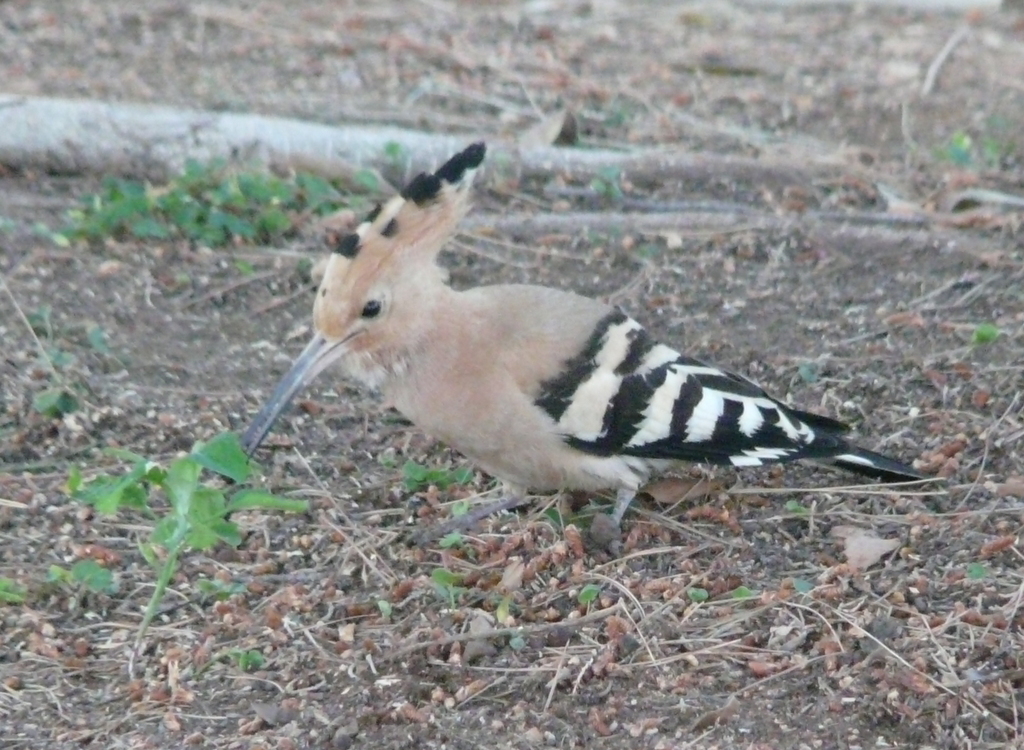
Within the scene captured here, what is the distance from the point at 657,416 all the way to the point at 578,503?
33cm

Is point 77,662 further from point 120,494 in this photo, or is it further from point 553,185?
point 553,185

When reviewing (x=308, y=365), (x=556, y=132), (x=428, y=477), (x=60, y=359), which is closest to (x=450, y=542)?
(x=428, y=477)

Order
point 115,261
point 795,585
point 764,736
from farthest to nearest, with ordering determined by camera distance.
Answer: point 115,261, point 795,585, point 764,736

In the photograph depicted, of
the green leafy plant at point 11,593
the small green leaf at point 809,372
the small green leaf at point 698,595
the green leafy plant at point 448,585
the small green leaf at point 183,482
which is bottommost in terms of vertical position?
the green leafy plant at point 11,593

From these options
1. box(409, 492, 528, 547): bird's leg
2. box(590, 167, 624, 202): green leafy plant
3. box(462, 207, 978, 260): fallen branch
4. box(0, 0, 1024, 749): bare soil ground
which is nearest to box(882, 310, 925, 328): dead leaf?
box(0, 0, 1024, 749): bare soil ground

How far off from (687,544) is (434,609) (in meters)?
0.61

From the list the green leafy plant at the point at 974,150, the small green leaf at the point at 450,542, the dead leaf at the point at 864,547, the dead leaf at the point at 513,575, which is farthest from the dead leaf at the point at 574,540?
the green leafy plant at the point at 974,150

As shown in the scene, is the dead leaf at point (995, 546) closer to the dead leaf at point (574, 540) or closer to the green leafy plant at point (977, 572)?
the green leafy plant at point (977, 572)

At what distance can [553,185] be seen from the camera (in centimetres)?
534

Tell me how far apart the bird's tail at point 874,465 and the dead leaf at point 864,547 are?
7.0 inches

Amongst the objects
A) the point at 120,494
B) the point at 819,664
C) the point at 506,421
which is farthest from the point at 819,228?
the point at 120,494

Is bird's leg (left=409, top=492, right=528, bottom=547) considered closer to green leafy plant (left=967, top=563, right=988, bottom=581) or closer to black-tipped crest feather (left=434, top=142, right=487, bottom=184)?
black-tipped crest feather (left=434, top=142, right=487, bottom=184)

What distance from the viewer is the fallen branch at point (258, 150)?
522cm

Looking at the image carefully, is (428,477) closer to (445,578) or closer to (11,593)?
(445,578)
